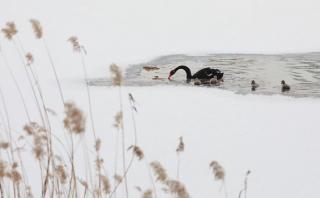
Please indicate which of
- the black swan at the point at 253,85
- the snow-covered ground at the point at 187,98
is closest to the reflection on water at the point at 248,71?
the black swan at the point at 253,85

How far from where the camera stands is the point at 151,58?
25.1 feet

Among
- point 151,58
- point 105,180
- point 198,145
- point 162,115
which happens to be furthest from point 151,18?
point 105,180

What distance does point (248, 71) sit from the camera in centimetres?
684

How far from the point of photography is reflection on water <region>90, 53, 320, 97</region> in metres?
6.10

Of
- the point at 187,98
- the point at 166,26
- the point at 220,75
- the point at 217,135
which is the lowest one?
the point at 217,135

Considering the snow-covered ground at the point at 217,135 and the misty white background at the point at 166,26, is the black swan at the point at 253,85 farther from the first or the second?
the misty white background at the point at 166,26

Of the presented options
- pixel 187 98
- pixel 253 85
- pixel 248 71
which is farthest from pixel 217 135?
pixel 248 71

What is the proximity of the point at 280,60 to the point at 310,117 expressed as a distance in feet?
8.95

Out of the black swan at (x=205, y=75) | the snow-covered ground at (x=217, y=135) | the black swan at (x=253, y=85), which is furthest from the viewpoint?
the black swan at (x=205, y=75)

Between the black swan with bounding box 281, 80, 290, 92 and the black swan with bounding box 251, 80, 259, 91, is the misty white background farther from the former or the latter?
the black swan with bounding box 281, 80, 290, 92

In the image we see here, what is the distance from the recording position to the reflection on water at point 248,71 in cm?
610

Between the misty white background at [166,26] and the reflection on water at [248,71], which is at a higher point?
the misty white background at [166,26]

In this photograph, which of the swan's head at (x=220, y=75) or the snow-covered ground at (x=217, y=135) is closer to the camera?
the snow-covered ground at (x=217, y=135)

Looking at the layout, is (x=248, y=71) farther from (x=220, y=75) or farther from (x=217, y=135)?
(x=217, y=135)
